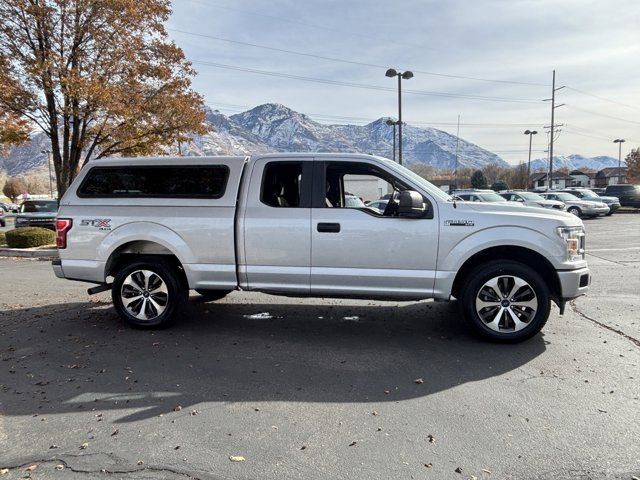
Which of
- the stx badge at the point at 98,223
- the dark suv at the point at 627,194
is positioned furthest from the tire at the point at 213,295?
the dark suv at the point at 627,194

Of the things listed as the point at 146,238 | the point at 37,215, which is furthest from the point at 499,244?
the point at 37,215

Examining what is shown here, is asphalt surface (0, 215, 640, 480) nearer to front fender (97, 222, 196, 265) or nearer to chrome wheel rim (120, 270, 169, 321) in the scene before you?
chrome wheel rim (120, 270, 169, 321)

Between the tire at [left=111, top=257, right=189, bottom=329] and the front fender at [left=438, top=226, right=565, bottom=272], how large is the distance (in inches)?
125

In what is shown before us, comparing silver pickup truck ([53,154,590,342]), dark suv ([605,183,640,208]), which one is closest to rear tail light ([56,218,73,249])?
silver pickup truck ([53,154,590,342])

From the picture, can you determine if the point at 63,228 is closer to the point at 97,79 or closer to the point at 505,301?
the point at 505,301

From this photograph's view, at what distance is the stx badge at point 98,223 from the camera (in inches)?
219

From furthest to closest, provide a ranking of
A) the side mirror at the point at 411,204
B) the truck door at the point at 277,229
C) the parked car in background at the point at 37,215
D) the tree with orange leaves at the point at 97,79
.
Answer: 1. the parked car in background at the point at 37,215
2. the tree with orange leaves at the point at 97,79
3. the truck door at the point at 277,229
4. the side mirror at the point at 411,204

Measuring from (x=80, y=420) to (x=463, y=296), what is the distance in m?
3.72

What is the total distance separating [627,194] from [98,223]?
35302mm

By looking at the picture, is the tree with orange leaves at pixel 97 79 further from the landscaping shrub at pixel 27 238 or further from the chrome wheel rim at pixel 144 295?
the chrome wheel rim at pixel 144 295

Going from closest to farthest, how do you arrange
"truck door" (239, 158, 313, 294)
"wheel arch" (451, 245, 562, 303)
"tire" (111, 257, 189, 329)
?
1. "wheel arch" (451, 245, 562, 303)
2. "truck door" (239, 158, 313, 294)
3. "tire" (111, 257, 189, 329)

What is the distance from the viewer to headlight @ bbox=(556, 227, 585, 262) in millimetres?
4824

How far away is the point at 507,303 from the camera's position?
16.1ft

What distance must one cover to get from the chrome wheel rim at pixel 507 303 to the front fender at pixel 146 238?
10.9 ft
